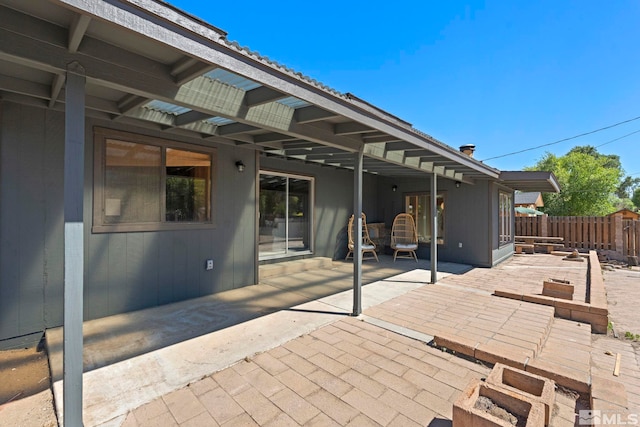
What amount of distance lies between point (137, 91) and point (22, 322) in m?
2.63

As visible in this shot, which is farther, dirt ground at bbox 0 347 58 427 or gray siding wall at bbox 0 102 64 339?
gray siding wall at bbox 0 102 64 339

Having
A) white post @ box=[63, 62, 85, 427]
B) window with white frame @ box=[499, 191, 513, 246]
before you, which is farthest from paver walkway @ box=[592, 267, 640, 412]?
white post @ box=[63, 62, 85, 427]

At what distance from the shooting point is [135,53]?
1896mm

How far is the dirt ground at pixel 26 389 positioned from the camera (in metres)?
1.85

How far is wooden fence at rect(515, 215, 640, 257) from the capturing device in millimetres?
8750

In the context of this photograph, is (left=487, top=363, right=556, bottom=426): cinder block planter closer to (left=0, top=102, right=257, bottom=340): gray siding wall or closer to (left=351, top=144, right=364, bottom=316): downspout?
(left=351, top=144, right=364, bottom=316): downspout

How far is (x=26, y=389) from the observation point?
219cm

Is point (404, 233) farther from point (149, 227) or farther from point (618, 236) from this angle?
point (618, 236)

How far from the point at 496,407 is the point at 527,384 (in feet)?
1.26

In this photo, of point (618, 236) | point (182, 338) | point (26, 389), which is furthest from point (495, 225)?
point (26, 389)

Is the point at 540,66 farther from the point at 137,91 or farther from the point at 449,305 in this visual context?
the point at 137,91

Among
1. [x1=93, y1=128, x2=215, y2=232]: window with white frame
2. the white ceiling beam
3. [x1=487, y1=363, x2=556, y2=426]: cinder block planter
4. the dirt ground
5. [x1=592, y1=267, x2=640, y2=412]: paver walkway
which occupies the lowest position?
[x1=592, y1=267, x2=640, y2=412]: paver walkway

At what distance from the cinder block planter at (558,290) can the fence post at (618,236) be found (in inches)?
277

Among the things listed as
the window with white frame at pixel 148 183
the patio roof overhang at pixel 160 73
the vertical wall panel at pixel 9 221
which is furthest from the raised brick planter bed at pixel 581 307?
the vertical wall panel at pixel 9 221
